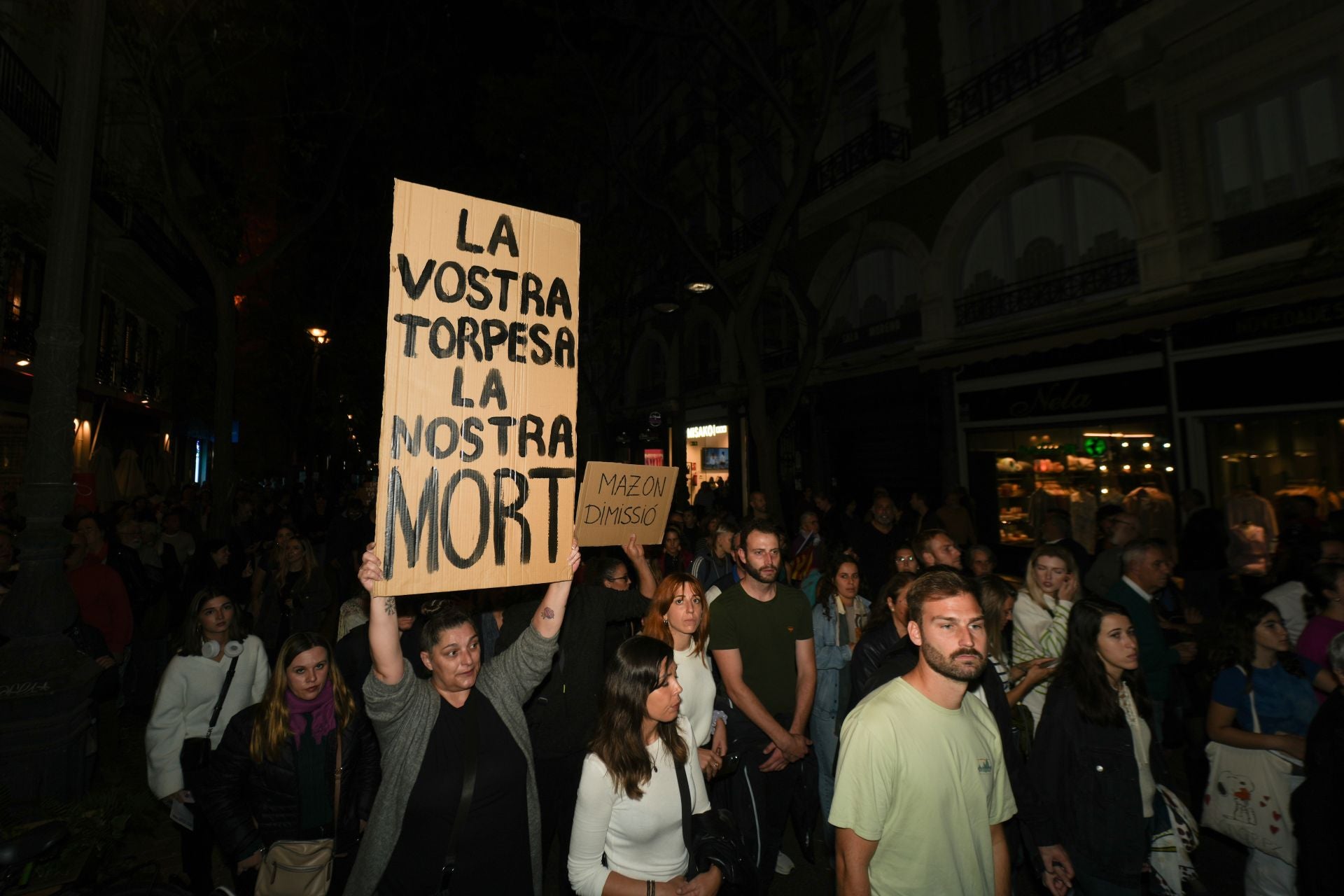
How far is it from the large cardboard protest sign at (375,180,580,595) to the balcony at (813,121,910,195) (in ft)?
45.5

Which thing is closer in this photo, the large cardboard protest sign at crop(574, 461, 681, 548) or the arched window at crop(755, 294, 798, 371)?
→ the large cardboard protest sign at crop(574, 461, 681, 548)

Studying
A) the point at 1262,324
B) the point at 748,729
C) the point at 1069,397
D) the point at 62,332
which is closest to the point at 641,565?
the point at 748,729

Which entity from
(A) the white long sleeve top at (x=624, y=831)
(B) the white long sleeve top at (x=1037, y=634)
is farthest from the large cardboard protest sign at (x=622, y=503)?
(B) the white long sleeve top at (x=1037, y=634)

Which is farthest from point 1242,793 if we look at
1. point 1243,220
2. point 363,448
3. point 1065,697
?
point 363,448

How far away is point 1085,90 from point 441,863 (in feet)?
46.3

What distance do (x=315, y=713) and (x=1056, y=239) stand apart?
13.6 metres

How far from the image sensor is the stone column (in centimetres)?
396

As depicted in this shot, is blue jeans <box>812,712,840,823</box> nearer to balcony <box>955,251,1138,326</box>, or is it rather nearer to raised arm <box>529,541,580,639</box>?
raised arm <box>529,541,580,639</box>

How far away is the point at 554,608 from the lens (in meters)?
2.85

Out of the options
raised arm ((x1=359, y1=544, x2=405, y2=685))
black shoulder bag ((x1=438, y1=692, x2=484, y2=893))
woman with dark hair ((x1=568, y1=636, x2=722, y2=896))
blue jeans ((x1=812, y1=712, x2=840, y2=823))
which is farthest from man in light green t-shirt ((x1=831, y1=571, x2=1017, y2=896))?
blue jeans ((x1=812, y1=712, x2=840, y2=823))

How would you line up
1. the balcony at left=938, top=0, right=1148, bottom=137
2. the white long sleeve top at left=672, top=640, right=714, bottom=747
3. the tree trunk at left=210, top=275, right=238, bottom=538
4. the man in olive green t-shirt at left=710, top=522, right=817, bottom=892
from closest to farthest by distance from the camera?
the white long sleeve top at left=672, top=640, right=714, bottom=747
the man in olive green t-shirt at left=710, top=522, right=817, bottom=892
the tree trunk at left=210, top=275, right=238, bottom=538
the balcony at left=938, top=0, right=1148, bottom=137

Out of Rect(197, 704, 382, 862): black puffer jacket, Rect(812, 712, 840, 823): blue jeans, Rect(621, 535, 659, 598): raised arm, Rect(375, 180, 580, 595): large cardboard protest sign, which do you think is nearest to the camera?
Rect(375, 180, 580, 595): large cardboard protest sign

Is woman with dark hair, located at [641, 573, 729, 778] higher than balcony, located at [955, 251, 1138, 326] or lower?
lower

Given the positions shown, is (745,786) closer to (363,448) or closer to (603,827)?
(603,827)
